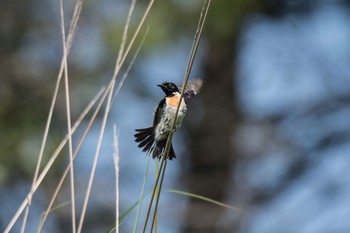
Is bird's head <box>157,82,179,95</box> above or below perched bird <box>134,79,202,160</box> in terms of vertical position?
above

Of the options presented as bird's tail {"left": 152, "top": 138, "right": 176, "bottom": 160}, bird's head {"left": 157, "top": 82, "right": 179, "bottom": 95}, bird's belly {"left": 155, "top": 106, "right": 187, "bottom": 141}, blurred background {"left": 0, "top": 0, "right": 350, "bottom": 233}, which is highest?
blurred background {"left": 0, "top": 0, "right": 350, "bottom": 233}

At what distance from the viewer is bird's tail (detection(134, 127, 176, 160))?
266 centimetres

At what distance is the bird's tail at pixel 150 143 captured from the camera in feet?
8.73

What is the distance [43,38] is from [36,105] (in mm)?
750

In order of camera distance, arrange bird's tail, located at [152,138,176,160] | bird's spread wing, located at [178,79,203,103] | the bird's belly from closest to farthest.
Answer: bird's tail, located at [152,138,176,160], the bird's belly, bird's spread wing, located at [178,79,203,103]

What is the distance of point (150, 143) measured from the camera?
274 cm

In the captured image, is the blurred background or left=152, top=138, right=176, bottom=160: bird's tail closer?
left=152, top=138, right=176, bottom=160: bird's tail

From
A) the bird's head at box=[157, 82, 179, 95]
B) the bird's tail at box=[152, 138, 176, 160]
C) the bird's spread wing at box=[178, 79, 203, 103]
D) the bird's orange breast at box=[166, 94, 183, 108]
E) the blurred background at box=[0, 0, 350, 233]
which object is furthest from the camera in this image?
the blurred background at box=[0, 0, 350, 233]

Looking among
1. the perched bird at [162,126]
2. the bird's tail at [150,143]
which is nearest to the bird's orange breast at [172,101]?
the perched bird at [162,126]

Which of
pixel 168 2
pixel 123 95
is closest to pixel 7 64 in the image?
pixel 123 95

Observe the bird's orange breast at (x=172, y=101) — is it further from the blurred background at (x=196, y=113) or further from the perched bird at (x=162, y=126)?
the blurred background at (x=196, y=113)

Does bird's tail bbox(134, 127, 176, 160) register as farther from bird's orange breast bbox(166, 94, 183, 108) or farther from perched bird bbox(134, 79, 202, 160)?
bird's orange breast bbox(166, 94, 183, 108)

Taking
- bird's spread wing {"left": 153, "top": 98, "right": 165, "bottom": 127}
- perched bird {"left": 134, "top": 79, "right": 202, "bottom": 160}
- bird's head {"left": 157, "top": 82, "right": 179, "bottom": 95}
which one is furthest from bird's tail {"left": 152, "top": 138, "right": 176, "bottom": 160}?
bird's head {"left": 157, "top": 82, "right": 179, "bottom": 95}

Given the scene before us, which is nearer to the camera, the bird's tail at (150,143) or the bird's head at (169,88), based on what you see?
the bird's tail at (150,143)
